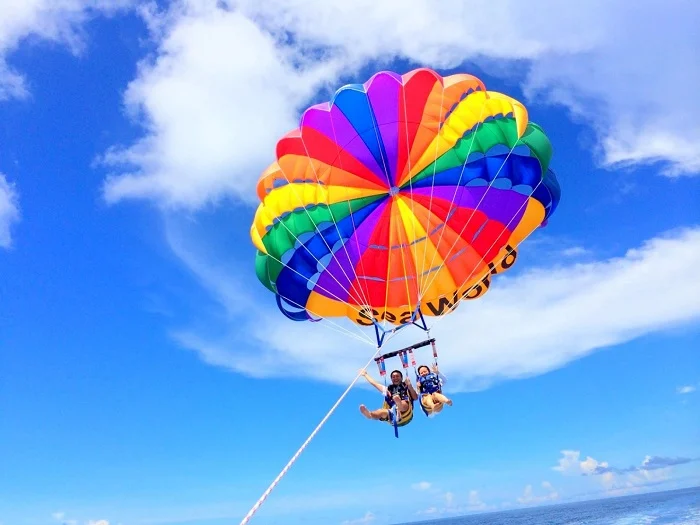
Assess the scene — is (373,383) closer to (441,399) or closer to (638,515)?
(441,399)

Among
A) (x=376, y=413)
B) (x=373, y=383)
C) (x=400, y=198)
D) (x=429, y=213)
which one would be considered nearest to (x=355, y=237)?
(x=400, y=198)

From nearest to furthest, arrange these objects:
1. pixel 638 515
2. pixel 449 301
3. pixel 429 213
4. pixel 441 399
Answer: pixel 441 399, pixel 429 213, pixel 449 301, pixel 638 515

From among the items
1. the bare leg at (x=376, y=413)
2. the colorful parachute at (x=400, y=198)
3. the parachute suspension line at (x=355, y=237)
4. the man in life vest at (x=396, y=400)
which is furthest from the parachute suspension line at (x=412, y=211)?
the bare leg at (x=376, y=413)

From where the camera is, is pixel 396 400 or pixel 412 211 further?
A: pixel 412 211

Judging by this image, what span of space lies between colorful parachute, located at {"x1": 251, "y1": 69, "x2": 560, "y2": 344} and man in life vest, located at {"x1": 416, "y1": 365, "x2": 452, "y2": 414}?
1.38 metres

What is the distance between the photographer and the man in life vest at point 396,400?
342 inches

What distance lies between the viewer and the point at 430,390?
878 cm

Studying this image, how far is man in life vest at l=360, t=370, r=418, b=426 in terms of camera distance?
869 centimetres

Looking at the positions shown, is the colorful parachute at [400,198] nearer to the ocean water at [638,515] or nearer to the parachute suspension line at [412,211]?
the parachute suspension line at [412,211]

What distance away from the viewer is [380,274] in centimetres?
1162

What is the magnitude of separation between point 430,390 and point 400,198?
13.5 feet

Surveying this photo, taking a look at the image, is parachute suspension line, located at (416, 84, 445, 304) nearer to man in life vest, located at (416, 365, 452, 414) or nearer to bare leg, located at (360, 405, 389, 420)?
man in life vest, located at (416, 365, 452, 414)

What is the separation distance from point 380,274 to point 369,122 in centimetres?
337

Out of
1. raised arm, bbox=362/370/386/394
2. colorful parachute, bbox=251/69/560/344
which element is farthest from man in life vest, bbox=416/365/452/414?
colorful parachute, bbox=251/69/560/344
